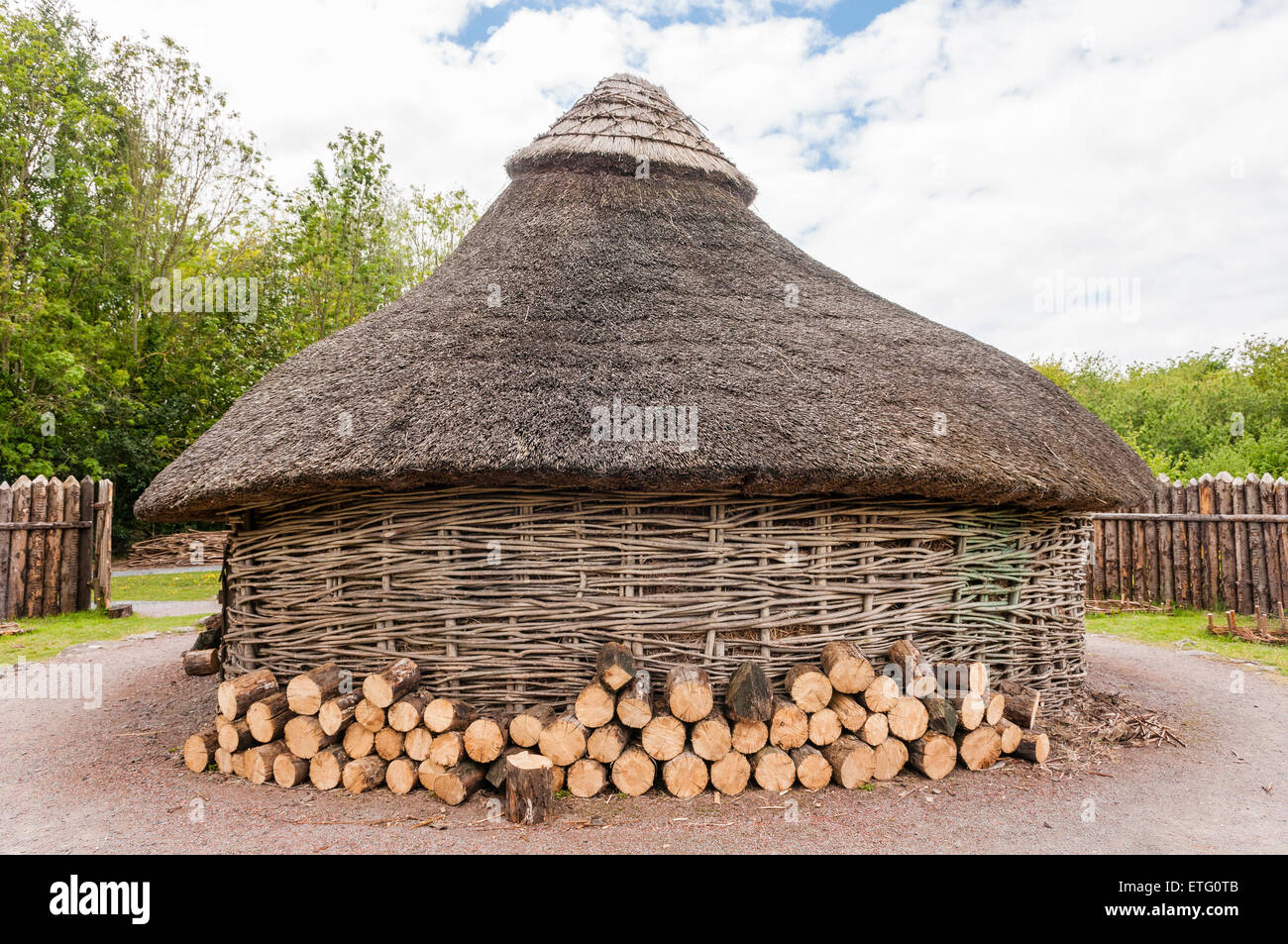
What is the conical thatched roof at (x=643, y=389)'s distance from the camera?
4316mm

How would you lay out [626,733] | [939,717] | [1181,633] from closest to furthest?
[626,733], [939,717], [1181,633]

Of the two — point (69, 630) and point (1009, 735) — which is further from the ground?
point (1009, 735)

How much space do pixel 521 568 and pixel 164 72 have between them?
1921 cm

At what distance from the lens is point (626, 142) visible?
7477mm

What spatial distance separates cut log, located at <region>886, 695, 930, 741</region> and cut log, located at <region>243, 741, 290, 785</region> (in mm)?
3813

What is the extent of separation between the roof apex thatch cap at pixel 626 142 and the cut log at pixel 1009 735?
19.5ft

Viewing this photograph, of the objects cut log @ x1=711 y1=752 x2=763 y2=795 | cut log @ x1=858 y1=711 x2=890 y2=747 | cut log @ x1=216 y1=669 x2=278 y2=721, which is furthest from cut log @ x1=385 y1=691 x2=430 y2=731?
cut log @ x1=858 y1=711 x2=890 y2=747

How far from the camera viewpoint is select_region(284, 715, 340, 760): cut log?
443cm

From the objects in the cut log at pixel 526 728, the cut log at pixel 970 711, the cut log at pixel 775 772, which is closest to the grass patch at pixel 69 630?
the cut log at pixel 526 728

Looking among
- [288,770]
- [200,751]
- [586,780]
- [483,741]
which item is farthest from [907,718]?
[200,751]

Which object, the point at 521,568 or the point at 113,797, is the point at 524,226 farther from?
the point at 113,797

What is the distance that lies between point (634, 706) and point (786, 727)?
0.94 meters

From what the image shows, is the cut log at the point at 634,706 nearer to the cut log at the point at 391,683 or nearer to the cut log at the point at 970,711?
the cut log at the point at 391,683

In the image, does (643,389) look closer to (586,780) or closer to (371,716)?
(586,780)
